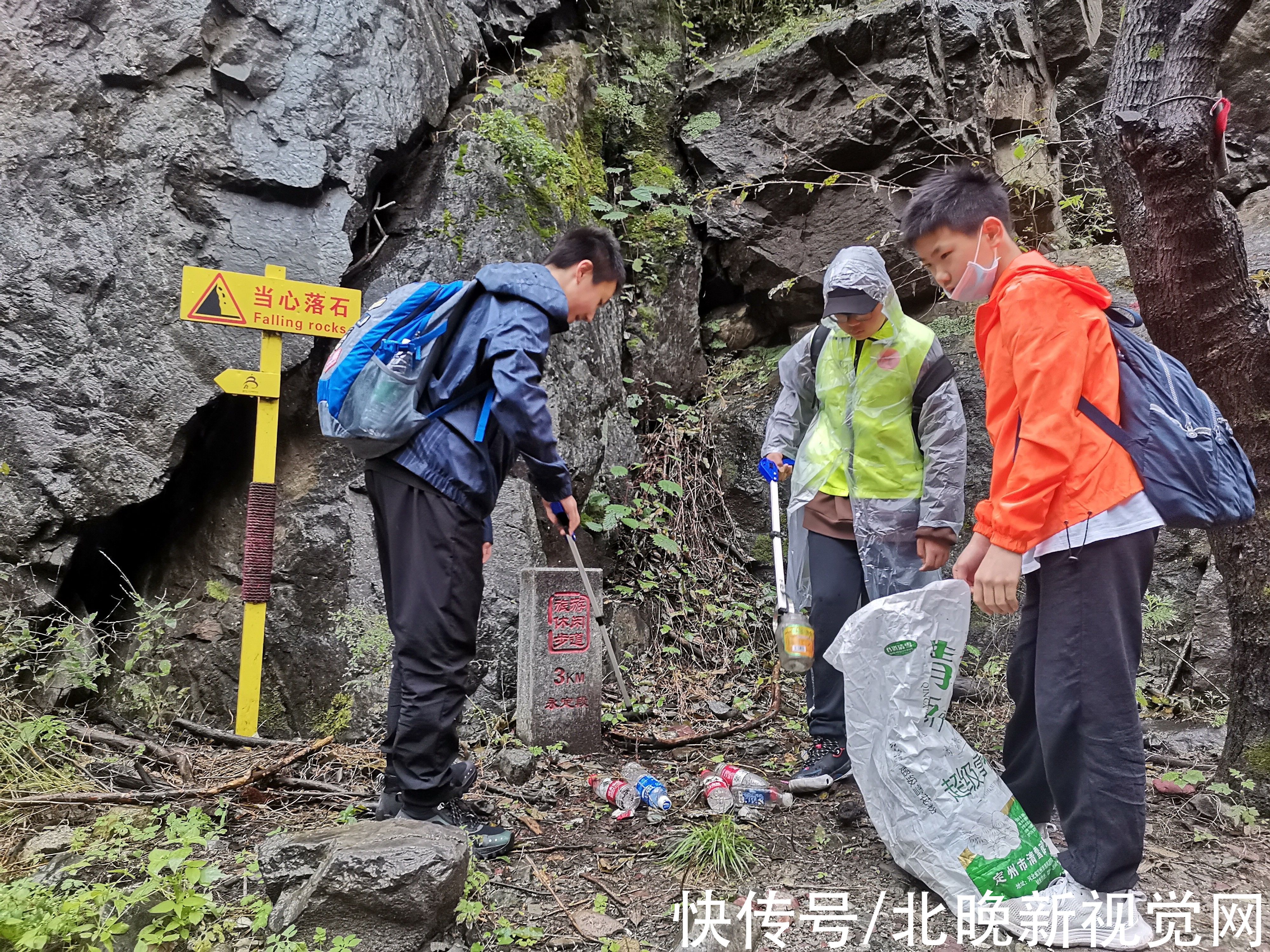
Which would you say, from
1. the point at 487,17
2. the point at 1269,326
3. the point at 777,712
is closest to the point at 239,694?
the point at 777,712

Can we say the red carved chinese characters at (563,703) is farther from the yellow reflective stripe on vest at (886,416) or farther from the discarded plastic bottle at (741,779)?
the yellow reflective stripe on vest at (886,416)

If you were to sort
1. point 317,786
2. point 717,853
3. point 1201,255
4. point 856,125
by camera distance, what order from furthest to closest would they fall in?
point 856,125, point 317,786, point 1201,255, point 717,853

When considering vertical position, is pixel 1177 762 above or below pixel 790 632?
below

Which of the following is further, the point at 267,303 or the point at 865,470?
the point at 267,303

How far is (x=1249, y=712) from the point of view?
2883mm

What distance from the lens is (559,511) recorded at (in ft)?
9.32

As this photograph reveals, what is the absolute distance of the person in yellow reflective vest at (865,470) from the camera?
3082 millimetres

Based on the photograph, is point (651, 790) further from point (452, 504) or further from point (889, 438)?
point (889, 438)

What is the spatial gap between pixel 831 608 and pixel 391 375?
2043mm

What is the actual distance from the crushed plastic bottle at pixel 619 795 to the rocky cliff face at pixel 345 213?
2.63 feet

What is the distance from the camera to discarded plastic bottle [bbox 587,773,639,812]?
10.4 ft

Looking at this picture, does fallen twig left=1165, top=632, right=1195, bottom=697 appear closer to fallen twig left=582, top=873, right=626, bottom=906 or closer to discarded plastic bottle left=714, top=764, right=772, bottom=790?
discarded plastic bottle left=714, top=764, right=772, bottom=790

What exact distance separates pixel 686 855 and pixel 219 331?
3516 mm

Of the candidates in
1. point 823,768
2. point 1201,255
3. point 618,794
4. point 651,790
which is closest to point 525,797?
point 618,794
